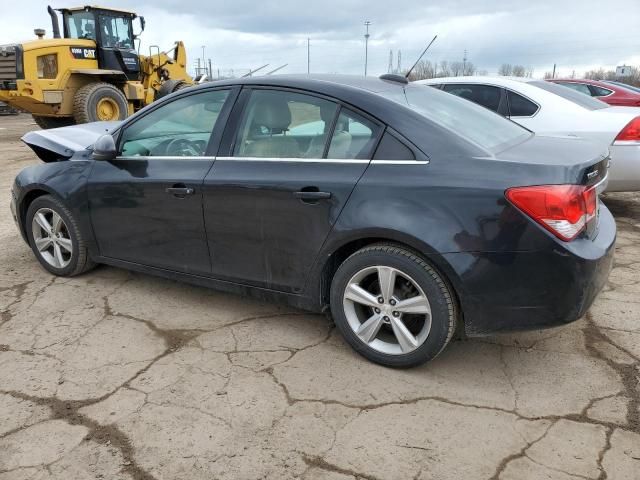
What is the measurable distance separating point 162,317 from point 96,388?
856 millimetres

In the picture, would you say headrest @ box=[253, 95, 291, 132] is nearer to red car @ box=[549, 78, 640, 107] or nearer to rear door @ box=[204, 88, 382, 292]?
rear door @ box=[204, 88, 382, 292]

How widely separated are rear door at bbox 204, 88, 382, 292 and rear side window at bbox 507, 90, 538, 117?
3432 millimetres

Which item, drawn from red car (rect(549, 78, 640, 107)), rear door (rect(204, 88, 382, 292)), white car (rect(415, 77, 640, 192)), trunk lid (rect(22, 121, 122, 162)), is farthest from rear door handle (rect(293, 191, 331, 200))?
red car (rect(549, 78, 640, 107))

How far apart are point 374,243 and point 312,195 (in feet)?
1.38

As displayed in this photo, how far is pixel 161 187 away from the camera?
3.47 m

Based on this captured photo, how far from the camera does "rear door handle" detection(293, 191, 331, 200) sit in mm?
2896

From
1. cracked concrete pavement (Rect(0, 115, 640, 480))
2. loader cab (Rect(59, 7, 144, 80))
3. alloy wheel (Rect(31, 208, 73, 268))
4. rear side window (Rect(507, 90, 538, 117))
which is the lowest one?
cracked concrete pavement (Rect(0, 115, 640, 480))

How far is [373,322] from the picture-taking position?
291cm

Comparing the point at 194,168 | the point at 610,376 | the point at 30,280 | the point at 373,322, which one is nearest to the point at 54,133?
the point at 30,280

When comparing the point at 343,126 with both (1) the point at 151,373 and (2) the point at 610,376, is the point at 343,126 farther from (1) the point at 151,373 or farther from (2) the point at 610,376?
(2) the point at 610,376

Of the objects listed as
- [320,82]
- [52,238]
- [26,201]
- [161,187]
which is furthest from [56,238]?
[320,82]

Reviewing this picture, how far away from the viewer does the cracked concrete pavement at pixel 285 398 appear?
7.41 ft

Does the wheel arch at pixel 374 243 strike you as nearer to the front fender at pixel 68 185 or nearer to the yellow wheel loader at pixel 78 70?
the front fender at pixel 68 185

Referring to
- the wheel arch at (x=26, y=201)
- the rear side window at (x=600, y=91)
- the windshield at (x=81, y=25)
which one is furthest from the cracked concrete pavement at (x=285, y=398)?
the windshield at (x=81, y=25)
